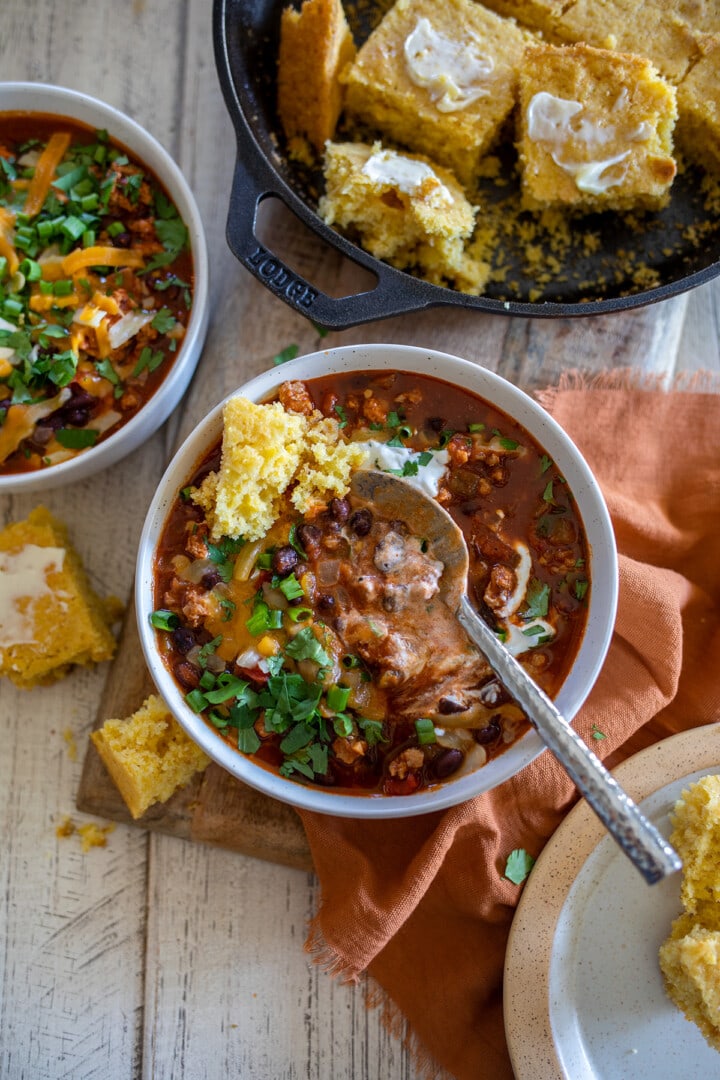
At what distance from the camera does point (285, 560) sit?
264 cm

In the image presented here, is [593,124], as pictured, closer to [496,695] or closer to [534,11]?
[534,11]

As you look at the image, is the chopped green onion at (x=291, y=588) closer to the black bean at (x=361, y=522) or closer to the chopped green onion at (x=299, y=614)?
the chopped green onion at (x=299, y=614)

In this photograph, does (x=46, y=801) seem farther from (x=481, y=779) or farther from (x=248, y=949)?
(x=481, y=779)

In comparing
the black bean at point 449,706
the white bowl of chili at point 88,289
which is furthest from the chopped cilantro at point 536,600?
the white bowl of chili at point 88,289

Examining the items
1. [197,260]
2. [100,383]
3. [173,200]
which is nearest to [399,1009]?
[100,383]

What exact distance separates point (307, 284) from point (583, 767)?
161 centimetres

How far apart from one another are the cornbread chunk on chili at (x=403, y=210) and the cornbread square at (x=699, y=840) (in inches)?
70.1

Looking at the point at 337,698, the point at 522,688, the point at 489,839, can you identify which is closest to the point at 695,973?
the point at 489,839

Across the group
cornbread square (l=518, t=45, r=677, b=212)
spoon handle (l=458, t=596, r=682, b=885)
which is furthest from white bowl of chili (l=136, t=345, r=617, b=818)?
cornbread square (l=518, t=45, r=677, b=212)

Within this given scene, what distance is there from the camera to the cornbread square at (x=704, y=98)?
3096mm

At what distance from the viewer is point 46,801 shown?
10.6 ft

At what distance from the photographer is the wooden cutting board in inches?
119

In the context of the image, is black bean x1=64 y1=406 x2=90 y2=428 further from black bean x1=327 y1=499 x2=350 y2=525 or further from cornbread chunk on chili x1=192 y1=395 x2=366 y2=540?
black bean x1=327 y1=499 x2=350 y2=525

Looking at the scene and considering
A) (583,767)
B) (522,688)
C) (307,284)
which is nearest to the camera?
(583,767)
